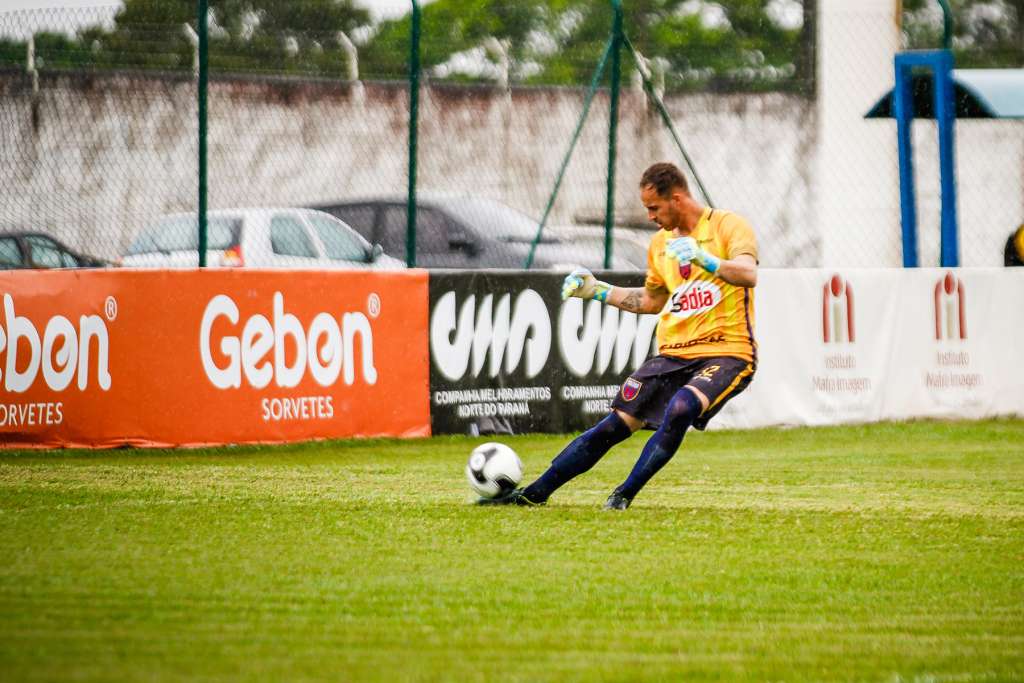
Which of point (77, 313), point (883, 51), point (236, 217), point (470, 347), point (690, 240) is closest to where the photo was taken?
point (690, 240)

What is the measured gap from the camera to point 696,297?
27.8 feet

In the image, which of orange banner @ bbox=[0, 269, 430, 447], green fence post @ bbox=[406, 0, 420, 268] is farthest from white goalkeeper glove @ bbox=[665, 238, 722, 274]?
green fence post @ bbox=[406, 0, 420, 268]

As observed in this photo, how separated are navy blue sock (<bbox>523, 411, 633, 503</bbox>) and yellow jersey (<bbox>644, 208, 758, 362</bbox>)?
0.50m

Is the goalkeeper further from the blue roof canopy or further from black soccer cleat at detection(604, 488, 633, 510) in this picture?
the blue roof canopy

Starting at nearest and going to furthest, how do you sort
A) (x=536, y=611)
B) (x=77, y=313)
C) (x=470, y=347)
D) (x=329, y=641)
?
(x=329, y=641)
(x=536, y=611)
(x=77, y=313)
(x=470, y=347)

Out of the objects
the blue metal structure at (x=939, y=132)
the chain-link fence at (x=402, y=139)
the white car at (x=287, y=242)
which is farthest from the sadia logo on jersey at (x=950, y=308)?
the white car at (x=287, y=242)

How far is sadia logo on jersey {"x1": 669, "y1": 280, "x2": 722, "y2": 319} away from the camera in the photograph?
8438 mm

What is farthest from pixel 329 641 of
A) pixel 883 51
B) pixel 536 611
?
pixel 883 51

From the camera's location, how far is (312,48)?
49.7 ft

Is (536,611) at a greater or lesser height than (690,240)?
lesser

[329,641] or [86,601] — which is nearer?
[329,641]

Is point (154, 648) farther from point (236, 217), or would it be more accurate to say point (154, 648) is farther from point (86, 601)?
point (236, 217)

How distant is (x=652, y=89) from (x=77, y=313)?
5.90 m

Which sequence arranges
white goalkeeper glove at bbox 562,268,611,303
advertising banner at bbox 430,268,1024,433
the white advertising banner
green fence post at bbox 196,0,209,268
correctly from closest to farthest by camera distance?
white goalkeeper glove at bbox 562,268,611,303 → green fence post at bbox 196,0,209,268 → advertising banner at bbox 430,268,1024,433 → the white advertising banner
